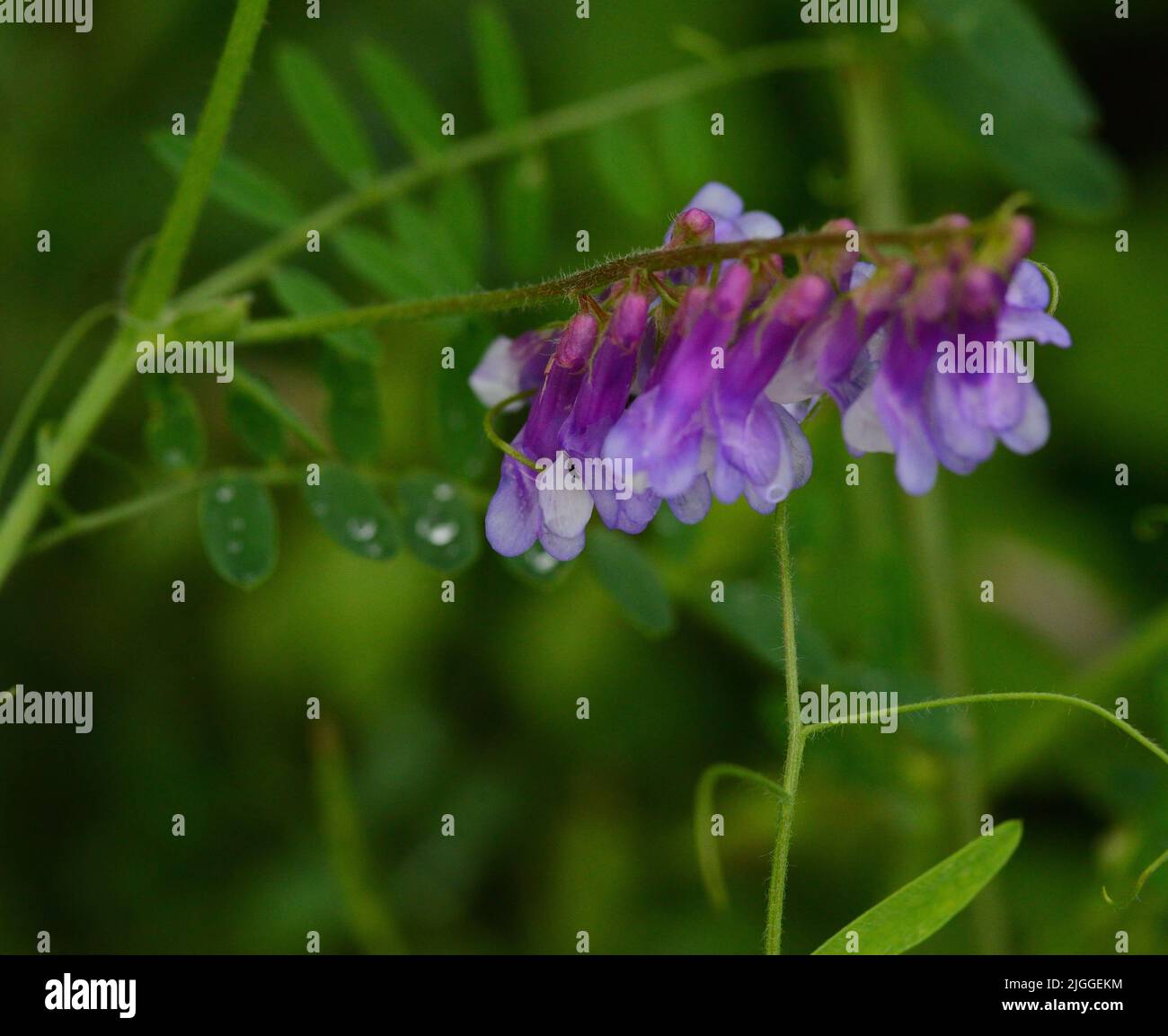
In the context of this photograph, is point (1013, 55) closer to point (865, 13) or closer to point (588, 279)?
point (865, 13)

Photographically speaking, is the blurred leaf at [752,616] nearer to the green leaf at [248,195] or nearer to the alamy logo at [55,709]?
the green leaf at [248,195]

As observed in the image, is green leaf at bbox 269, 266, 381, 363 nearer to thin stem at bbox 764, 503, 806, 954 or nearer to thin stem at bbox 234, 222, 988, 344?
thin stem at bbox 234, 222, 988, 344

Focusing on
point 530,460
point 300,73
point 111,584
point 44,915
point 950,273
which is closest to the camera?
point 950,273

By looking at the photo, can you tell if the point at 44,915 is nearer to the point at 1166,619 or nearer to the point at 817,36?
the point at 1166,619
